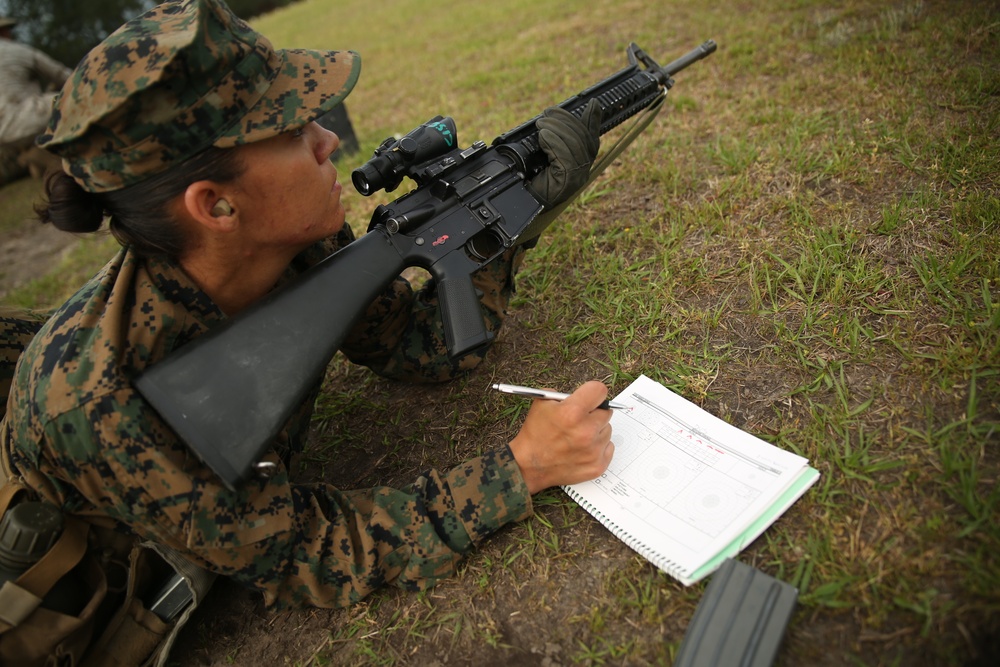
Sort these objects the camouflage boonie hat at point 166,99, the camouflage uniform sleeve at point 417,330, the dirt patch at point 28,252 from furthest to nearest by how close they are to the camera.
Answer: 1. the dirt patch at point 28,252
2. the camouflage uniform sleeve at point 417,330
3. the camouflage boonie hat at point 166,99

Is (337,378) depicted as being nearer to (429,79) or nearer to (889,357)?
(889,357)

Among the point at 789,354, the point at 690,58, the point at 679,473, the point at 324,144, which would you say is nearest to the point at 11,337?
the point at 324,144

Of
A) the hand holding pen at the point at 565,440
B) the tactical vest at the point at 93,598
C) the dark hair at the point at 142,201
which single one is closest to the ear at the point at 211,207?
the dark hair at the point at 142,201

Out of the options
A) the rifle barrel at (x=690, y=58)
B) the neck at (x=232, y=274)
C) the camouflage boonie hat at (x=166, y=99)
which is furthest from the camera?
the rifle barrel at (x=690, y=58)

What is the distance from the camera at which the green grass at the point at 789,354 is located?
1689 mm

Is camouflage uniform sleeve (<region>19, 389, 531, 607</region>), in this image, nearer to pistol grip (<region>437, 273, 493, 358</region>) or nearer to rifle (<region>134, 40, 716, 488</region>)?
rifle (<region>134, 40, 716, 488</region>)

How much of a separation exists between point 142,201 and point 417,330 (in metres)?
1.19

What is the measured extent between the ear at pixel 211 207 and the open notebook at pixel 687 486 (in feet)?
4.61

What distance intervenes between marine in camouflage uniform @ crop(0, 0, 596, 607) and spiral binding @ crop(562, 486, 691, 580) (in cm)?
20

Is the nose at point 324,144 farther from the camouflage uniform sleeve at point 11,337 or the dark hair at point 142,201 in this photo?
the camouflage uniform sleeve at point 11,337

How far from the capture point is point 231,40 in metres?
1.84

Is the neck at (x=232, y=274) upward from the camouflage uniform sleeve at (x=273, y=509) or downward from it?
upward

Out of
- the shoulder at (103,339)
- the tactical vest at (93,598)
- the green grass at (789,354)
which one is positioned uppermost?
the shoulder at (103,339)

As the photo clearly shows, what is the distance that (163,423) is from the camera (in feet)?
5.77
